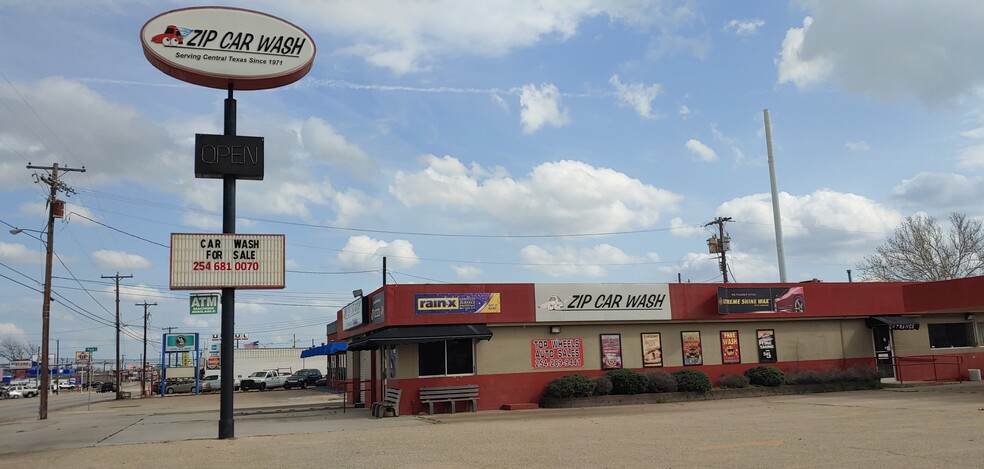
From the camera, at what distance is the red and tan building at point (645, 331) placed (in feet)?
79.3

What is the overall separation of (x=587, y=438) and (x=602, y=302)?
11113mm

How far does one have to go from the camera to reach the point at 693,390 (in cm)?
2505

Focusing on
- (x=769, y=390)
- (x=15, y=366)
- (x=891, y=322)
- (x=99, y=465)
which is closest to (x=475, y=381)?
(x=769, y=390)

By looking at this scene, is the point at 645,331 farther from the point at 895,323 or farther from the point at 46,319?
the point at 46,319

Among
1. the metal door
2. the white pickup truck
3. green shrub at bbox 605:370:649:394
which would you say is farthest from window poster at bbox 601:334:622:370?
the white pickup truck

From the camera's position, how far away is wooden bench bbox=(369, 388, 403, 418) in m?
22.9

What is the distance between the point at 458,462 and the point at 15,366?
143544 mm

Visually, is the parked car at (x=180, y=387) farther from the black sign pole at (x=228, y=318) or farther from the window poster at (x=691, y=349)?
the window poster at (x=691, y=349)

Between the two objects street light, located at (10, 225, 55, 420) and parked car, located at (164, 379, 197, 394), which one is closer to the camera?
street light, located at (10, 225, 55, 420)

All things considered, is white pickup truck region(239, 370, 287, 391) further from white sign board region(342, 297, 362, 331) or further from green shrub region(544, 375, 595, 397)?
green shrub region(544, 375, 595, 397)

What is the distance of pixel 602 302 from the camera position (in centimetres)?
2605

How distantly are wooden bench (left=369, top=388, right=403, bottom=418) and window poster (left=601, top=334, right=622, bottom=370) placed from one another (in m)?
7.33

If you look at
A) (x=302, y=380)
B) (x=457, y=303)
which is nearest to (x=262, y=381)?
(x=302, y=380)

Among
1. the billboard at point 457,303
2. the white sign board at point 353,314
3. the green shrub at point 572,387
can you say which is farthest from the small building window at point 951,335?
the white sign board at point 353,314
